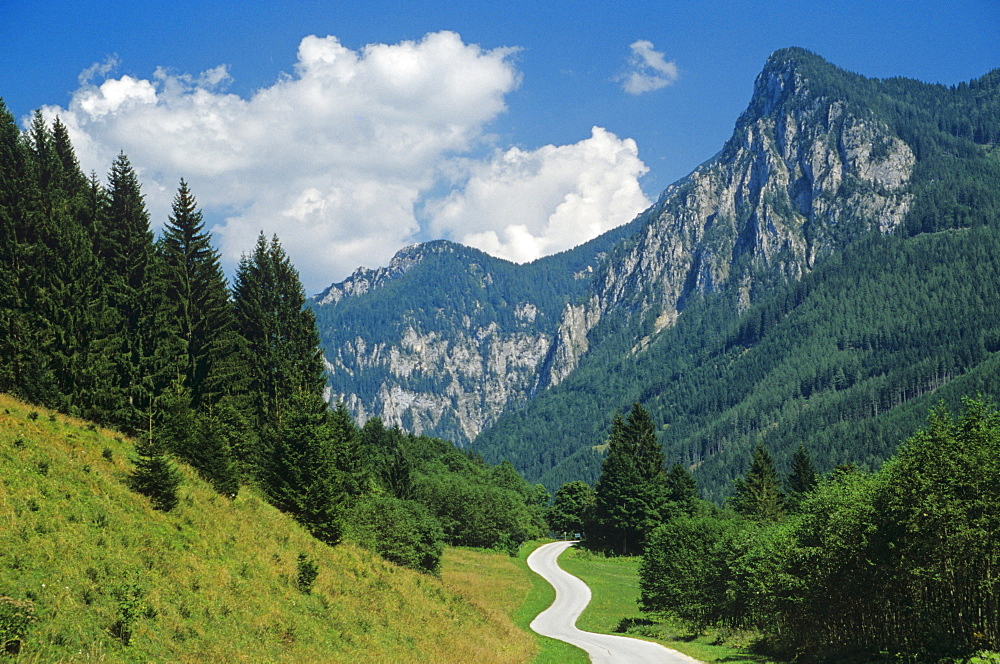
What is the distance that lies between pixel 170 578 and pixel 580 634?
36436mm

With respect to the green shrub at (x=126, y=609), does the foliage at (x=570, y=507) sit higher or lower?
lower

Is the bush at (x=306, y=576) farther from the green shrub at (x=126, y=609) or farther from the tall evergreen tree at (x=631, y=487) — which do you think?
the tall evergreen tree at (x=631, y=487)

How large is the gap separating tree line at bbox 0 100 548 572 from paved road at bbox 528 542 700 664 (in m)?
11.8

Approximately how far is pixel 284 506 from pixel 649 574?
118 ft

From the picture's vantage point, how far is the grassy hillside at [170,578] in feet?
56.7

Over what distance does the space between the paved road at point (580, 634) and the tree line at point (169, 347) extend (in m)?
11.8

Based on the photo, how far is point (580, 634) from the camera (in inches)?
2002

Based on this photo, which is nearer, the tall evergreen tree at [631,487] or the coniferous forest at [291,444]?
the coniferous forest at [291,444]

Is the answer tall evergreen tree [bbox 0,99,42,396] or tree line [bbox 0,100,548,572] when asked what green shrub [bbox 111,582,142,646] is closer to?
tree line [bbox 0,100,548,572]

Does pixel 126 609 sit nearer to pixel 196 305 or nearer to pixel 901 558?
pixel 901 558

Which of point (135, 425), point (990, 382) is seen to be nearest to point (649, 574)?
point (135, 425)

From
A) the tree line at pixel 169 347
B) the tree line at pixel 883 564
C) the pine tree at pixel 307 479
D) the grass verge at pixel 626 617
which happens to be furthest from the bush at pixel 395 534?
the tree line at pixel 883 564

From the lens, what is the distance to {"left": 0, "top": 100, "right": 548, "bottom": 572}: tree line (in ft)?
111

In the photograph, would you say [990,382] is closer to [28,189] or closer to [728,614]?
[728,614]
